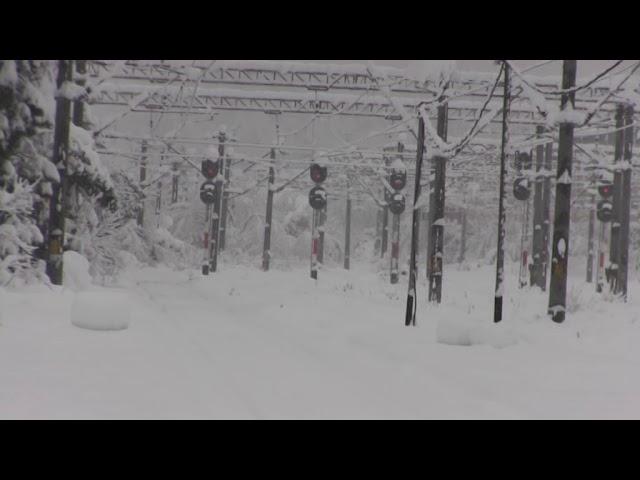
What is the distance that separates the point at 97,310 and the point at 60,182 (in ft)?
14.8

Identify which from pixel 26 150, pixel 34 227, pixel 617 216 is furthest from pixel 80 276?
pixel 617 216

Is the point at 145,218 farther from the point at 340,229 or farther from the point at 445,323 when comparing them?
the point at 340,229

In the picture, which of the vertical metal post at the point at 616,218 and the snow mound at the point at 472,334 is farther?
the vertical metal post at the point at 616,218

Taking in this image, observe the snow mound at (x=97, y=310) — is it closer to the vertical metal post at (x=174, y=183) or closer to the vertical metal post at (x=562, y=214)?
the vertical metal post at (x=562, y=214)

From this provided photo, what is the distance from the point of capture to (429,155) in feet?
53.4

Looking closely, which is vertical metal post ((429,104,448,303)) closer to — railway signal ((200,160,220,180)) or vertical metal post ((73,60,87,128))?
vertical metal post ((73,60,87,128))

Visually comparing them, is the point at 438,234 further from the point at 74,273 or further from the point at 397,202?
the point at 74,273

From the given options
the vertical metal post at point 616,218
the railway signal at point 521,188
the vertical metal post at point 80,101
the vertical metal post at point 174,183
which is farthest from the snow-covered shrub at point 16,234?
the vertical metal post at point 174,183

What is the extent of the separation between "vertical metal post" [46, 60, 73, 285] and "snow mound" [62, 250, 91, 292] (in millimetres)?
1182

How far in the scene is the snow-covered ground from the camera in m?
5.97

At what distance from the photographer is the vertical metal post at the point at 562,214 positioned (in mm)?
11820

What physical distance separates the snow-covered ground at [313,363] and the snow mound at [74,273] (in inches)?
62.7

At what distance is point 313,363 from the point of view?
828 cm
